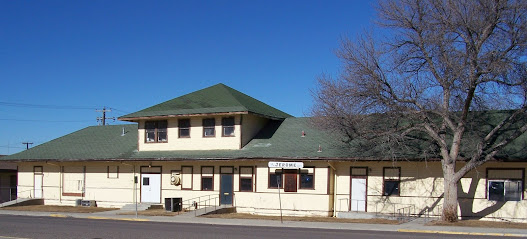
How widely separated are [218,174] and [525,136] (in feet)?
54.3

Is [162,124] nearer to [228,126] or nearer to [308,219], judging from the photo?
[228,126]

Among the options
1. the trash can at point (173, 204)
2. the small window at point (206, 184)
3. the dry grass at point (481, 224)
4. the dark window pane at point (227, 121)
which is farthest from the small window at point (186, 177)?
the dry grass at point (481, 224)

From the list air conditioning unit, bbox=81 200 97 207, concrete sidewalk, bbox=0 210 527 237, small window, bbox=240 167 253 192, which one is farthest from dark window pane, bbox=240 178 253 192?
air conditioning unit, bbox=81 200 97 207

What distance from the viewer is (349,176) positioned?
30.2 meters

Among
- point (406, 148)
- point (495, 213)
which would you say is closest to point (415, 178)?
point (406, 148)

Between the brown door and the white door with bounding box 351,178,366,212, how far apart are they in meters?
3.15

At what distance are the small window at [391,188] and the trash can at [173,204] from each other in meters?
11.8

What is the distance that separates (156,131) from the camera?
36094 millimetres

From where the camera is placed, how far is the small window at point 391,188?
29.0 m

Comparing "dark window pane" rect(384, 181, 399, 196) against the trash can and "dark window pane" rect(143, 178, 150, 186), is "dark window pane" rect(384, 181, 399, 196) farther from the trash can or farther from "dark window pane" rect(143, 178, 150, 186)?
"dark window pane" rect(143, 178, 150, 186)

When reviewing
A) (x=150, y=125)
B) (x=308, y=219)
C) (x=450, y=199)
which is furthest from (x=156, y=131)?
(x=450, y=199)

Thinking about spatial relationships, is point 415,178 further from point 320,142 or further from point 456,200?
point 320,142

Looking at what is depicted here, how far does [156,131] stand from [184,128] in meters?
2.13

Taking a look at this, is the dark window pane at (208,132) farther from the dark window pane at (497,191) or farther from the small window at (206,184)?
the dark window pane at (497,191)
